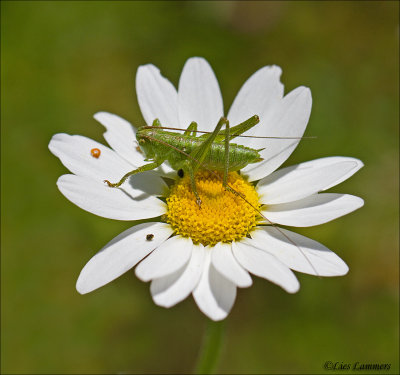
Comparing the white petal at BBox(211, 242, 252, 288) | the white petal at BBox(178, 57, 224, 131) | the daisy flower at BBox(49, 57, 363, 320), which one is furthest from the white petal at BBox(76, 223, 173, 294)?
the white petal at BBox(178, 57, 224, 131)

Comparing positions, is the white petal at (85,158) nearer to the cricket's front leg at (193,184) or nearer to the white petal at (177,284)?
the cricket's front leg at (193,184)

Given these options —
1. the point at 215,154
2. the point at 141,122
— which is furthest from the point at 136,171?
the point at 141,122

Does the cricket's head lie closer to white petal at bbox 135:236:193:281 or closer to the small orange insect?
the small orange insect

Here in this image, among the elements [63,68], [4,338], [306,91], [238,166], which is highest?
[63,68]

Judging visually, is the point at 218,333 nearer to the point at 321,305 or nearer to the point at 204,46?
the point at 321,305

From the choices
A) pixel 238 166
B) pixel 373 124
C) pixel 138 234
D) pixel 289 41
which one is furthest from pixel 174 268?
pixel 289 41

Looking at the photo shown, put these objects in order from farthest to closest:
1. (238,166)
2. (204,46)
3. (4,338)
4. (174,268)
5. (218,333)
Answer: (204,46) → (4,338) → (238,166) → (218,333) → (174,268)

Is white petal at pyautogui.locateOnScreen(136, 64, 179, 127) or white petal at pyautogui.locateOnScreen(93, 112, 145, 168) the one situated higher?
white petal at pyautogui.locateOnScreen(136, 64, 179, 127)

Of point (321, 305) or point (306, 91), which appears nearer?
point (306, 91)
